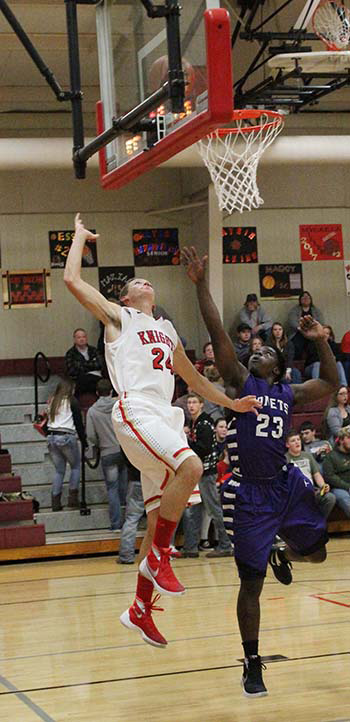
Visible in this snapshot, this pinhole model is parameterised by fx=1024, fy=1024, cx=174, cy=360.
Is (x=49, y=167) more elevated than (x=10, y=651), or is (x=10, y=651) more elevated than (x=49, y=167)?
(x=49, y=167)

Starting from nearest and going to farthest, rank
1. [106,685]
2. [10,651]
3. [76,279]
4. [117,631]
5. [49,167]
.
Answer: [76,279]
[106,685]
[10,651]
[117,631]
[49,167]

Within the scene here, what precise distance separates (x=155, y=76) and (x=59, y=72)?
35.7 feet

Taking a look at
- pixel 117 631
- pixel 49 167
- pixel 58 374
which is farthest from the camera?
pixel 58 374

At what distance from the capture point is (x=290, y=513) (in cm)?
625

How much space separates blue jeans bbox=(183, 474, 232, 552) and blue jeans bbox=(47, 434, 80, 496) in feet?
7.09

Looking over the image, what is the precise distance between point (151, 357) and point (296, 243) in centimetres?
1356

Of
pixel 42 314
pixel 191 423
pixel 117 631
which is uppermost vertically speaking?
pixel 42 314

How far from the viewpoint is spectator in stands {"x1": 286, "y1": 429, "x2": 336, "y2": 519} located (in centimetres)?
1319

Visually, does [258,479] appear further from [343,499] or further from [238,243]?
[238,243]

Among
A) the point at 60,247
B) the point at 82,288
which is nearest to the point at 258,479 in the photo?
the point at 82,288

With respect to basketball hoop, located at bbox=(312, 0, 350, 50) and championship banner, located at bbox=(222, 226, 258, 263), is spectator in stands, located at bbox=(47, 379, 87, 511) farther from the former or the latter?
championship banner, located at bbox=(222, 226, 258, 263)

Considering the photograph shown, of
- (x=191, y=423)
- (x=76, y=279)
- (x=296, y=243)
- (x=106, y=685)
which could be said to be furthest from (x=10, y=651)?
(x=296, y=243)

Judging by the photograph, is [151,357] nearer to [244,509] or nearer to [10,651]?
[244,509]

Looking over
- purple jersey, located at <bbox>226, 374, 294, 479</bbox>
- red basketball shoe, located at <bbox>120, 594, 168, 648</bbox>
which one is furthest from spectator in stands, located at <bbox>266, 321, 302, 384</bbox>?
red basketball shoe, located at <bbox>120, 594, 168, 648</bbox>
